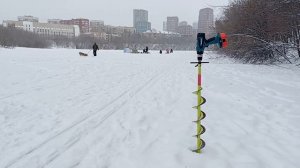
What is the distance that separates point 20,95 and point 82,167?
225 inches

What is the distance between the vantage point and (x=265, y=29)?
18.6m

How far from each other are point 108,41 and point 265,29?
378 ft

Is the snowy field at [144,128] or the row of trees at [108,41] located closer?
the snowy field at [144,128]

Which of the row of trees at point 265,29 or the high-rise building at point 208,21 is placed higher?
the high-rise building at point 208,21

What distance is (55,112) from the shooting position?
6691mm

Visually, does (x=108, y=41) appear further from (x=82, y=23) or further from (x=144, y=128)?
(x=144, y=128)

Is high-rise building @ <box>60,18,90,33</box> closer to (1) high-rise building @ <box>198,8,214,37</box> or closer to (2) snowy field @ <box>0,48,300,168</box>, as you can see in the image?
(1) high-rise building @ <box>198,8,214,37</box>

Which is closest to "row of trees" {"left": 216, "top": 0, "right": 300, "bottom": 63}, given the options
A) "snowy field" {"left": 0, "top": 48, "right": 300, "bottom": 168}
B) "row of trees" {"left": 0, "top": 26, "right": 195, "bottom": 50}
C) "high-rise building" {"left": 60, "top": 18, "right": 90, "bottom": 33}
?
"snowy field" {"left": 0, "top": 48, "right": 300, "bottom": 168}

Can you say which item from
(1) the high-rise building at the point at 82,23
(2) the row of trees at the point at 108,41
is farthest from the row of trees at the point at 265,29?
(1) the high-rise building at the point at 82,23

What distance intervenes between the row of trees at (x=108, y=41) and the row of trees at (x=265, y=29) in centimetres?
9025

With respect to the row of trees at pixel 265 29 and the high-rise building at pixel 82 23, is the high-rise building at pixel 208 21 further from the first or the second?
the high-rise building at pixel 82 23

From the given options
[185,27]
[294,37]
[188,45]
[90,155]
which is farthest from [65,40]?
[90,155]

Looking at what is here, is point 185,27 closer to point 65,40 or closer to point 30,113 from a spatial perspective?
point 65,40

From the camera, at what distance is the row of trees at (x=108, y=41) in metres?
99.5
